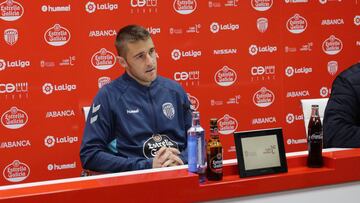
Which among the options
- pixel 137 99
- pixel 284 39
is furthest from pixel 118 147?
pixel 284 39

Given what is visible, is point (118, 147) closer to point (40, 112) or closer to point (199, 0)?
point (40, 112)

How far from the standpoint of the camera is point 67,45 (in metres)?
3.99

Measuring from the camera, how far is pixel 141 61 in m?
2.77

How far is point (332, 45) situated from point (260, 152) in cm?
339

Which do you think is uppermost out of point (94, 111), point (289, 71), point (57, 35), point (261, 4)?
point (261, 4)

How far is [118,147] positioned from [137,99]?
0.28 meters

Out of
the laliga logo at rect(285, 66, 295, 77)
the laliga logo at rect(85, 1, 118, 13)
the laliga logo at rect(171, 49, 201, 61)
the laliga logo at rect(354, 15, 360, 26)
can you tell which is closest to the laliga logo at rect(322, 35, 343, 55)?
the laliga logo at rect(354, 15, 360, 26)

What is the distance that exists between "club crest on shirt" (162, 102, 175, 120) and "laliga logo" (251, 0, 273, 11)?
79.9 inches

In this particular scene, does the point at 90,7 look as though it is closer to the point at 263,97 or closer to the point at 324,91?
the point at 263,97

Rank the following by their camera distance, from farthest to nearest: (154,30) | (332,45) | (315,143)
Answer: (332,45) < (154,30) < (315,143)

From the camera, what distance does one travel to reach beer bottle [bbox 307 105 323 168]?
5.87 ft

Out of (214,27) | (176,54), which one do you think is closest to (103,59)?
(176,54)

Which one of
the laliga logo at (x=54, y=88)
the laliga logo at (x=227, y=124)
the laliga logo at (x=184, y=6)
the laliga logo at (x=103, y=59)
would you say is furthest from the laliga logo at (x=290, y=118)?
the laliga logo at (x=54, y=88)

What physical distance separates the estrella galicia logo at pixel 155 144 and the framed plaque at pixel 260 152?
1051 millimetres
